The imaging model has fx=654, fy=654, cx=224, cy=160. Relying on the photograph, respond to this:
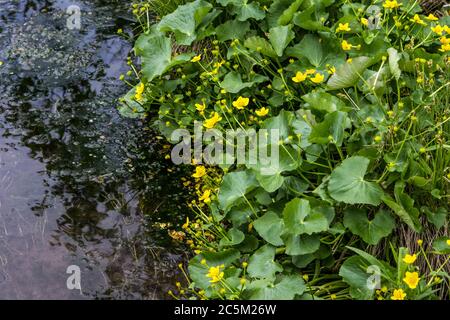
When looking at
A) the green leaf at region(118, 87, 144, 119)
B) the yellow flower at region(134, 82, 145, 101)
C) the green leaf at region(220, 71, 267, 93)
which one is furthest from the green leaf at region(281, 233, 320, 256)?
the green leaf at region(118, 87, 144, 119)

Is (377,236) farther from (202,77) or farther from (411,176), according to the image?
(202,77)

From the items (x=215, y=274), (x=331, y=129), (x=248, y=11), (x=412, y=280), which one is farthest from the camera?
(x=248, y=11)

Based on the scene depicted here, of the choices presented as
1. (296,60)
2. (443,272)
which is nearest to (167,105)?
(296,60)

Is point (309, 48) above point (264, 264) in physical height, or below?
above

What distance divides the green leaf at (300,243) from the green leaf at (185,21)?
4.44 ft

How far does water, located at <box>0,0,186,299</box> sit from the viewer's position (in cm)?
295

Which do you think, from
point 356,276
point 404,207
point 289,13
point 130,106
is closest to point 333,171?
point 404,207

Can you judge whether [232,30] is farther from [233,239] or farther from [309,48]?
[233,239]

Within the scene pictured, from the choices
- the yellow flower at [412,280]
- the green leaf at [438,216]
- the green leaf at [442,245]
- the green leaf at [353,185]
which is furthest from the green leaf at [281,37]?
the yellow flower at [412,280]

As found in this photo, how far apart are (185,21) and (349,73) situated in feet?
3.72

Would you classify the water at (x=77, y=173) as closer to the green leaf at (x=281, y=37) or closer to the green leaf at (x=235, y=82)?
the green leaf at (x=235, y=82)

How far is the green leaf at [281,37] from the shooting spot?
3.24 metres

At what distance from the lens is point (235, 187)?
287cm

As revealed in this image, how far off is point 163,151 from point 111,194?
0.47 metres
